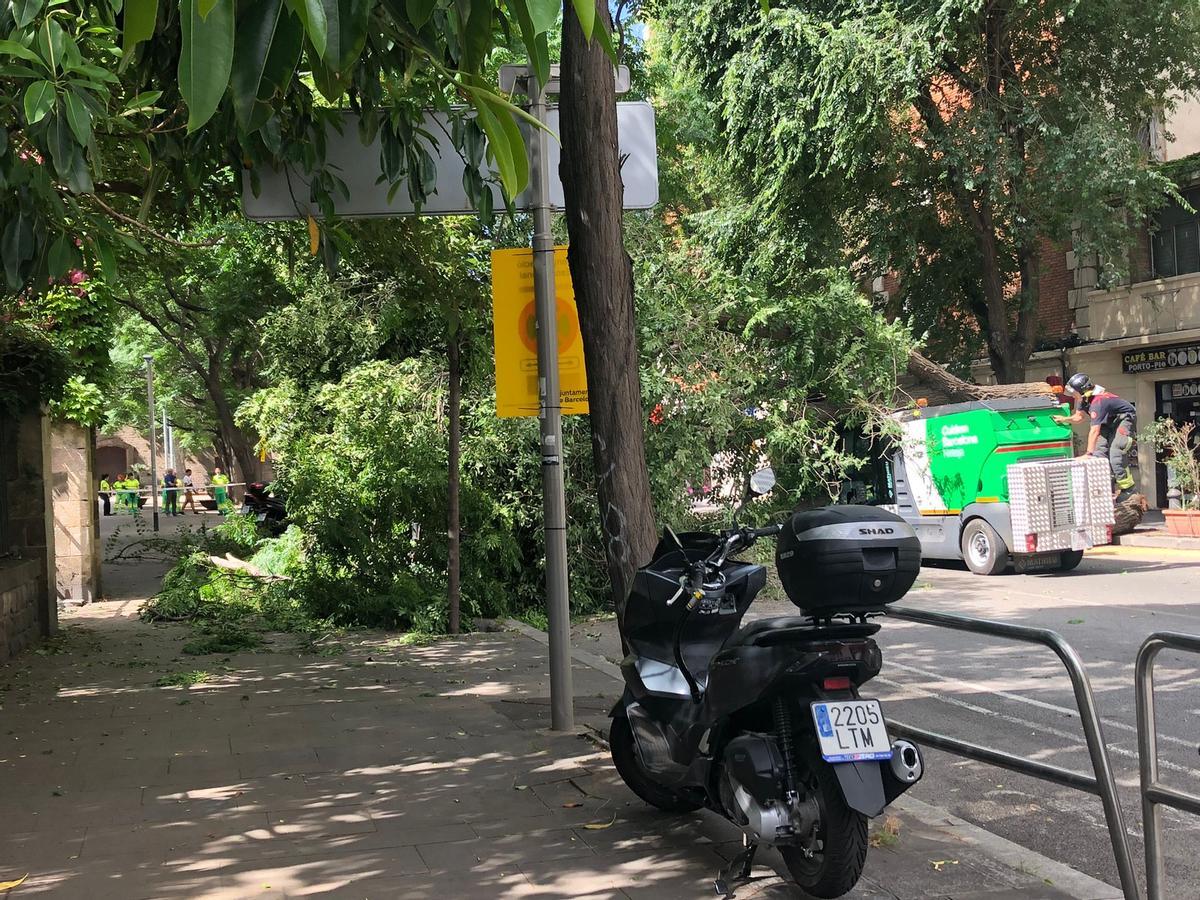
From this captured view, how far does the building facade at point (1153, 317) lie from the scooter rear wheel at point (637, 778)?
20.6 meters

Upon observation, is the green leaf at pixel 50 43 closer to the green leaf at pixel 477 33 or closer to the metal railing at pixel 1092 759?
the green leaf at pixel 477 33

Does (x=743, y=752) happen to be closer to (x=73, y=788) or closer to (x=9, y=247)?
(x=9, y=247)

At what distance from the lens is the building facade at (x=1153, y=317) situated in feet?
77.4

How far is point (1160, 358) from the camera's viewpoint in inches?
961

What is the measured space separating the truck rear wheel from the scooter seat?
12.4 m

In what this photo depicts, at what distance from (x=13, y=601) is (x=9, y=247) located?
7.39 meters

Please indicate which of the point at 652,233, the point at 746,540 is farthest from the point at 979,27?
the point at 746,540

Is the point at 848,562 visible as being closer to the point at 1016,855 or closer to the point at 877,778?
the point at 877,778

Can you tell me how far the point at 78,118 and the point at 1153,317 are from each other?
992 inches

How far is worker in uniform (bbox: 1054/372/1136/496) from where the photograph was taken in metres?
18.2

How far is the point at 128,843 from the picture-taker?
4891mm

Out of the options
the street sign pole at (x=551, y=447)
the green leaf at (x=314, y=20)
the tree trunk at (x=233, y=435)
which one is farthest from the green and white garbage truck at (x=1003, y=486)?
the tree trunk at (x=233, y=435)

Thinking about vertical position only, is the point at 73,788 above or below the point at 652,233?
below

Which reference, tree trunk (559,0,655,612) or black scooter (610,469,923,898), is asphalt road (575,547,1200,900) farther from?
tree trunk (559,0,655,612)
